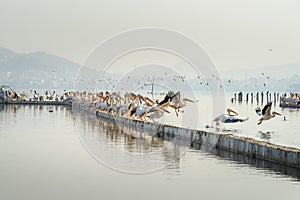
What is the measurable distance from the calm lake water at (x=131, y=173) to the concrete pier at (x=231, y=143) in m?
0.35

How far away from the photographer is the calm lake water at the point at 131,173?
12156 millimetres

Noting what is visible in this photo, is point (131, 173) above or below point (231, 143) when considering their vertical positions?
below

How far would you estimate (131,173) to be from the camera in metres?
14.4

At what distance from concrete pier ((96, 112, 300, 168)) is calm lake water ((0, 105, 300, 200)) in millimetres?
346

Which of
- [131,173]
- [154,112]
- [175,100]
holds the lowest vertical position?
[131,173]

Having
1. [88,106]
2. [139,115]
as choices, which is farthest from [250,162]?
[88,106]

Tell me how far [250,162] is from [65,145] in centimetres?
696

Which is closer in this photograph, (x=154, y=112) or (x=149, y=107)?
(x=154, y=112)

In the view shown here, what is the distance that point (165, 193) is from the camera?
12.1 m

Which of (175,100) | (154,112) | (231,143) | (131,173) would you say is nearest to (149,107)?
(154,112)

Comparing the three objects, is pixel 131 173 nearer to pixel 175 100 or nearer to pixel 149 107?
pixel 149 107

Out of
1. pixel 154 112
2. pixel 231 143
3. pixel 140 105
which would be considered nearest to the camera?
pixel 231 143

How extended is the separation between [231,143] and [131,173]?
4.44 metres

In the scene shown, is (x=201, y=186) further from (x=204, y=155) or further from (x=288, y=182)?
(x=204, y=155)
